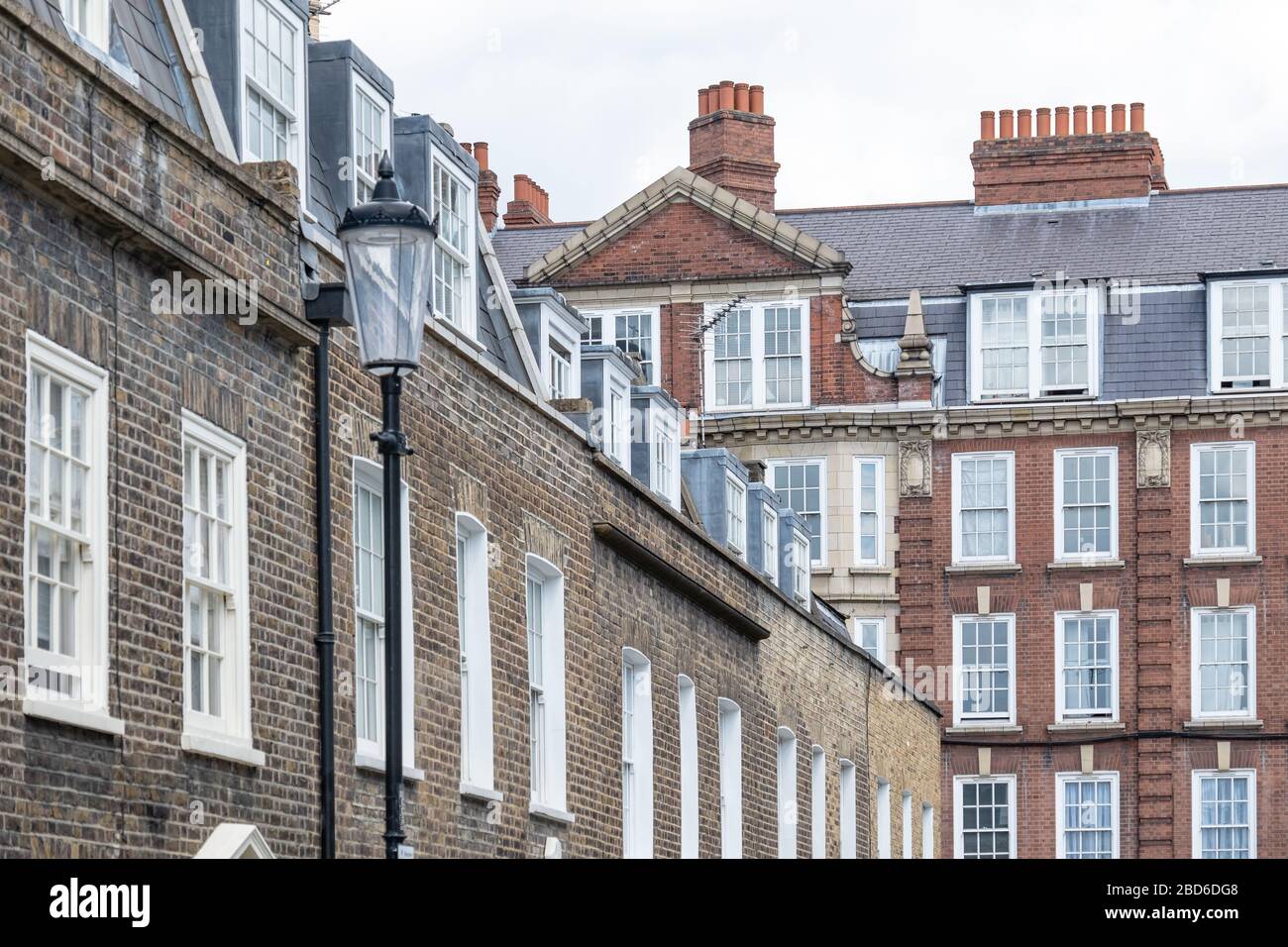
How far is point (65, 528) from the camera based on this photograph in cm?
1161

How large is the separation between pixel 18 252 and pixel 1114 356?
3708 centimetres

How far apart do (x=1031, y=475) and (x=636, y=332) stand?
26.5 ft

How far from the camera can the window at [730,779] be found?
26234mm

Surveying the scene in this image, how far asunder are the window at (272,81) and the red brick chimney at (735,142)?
3335cm

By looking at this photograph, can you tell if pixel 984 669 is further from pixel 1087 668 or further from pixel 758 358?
pixel 758 358

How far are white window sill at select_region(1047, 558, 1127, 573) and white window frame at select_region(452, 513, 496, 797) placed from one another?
28.9m

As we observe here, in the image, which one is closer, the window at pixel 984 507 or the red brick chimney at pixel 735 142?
the window at pixel 984 507

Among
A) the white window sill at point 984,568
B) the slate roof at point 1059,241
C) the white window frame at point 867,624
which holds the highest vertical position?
the slate roof at point 1059,241

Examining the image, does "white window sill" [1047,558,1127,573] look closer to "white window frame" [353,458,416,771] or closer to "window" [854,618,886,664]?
"window" [854,618,886,664]

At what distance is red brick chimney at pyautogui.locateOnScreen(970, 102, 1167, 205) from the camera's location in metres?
49.1

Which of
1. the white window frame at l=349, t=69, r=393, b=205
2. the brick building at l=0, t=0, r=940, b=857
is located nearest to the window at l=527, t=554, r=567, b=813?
the brick building at l=0, t=0, r=940, b=857

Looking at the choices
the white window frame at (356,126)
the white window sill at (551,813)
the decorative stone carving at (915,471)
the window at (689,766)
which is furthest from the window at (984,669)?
the white window frame at (356,126)

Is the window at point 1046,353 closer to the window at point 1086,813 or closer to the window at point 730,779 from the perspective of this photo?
the window at point 1086,813
